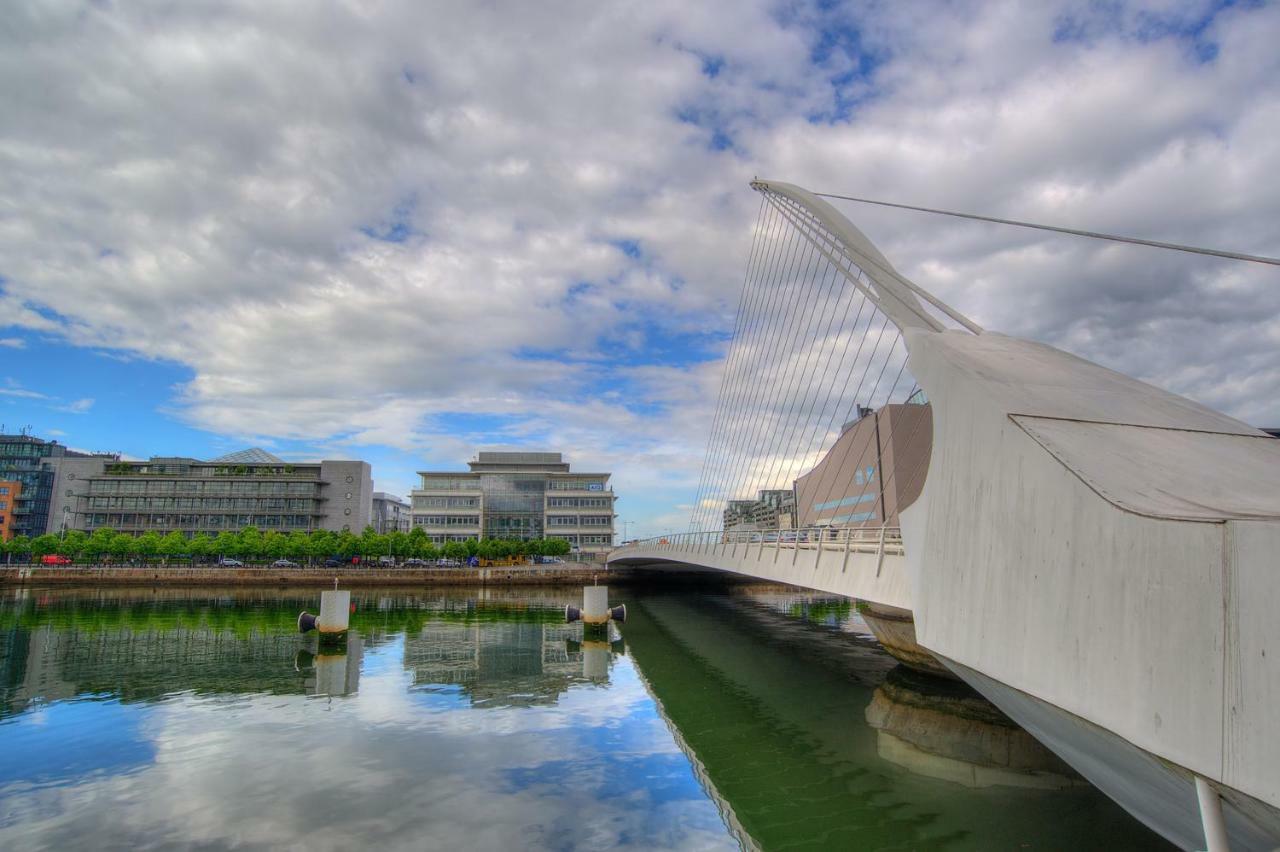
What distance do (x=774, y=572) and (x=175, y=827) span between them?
48.2 feet

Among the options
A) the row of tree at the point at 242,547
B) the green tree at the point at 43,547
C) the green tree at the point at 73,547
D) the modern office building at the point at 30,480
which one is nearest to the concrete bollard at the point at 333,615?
the row of tree at the point at 242,547

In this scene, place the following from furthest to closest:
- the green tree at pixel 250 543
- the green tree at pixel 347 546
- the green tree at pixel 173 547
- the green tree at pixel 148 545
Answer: the green tree at pixel 347 546, the green tree at pixel 250 543, the green tree at pixel 173 547, the green tree at pixel 148 545

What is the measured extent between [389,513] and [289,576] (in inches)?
3985

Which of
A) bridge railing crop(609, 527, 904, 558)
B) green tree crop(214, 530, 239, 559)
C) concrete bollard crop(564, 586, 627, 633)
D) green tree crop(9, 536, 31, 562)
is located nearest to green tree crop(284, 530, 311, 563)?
green tree crop(214, 530, 239, 559)

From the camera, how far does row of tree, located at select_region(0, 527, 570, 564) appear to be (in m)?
81.1

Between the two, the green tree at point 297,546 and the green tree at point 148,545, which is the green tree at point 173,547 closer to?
the green tree at point 148,545

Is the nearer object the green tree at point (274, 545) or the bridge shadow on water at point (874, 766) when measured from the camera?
the bridge shadow on water at point (874, 766)

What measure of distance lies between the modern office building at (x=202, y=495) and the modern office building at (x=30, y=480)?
3374 millimetres

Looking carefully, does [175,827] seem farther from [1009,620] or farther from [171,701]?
[1009,620]

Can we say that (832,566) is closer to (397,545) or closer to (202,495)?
(397,545)

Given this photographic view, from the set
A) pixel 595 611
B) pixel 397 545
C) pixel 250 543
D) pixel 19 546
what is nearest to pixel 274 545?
pixel 250 543

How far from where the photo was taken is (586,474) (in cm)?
11412

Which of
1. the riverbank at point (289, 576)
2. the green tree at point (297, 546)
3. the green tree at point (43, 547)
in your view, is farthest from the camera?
the green tree at point (297, 546)

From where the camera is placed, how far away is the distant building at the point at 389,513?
158250 millimetres
